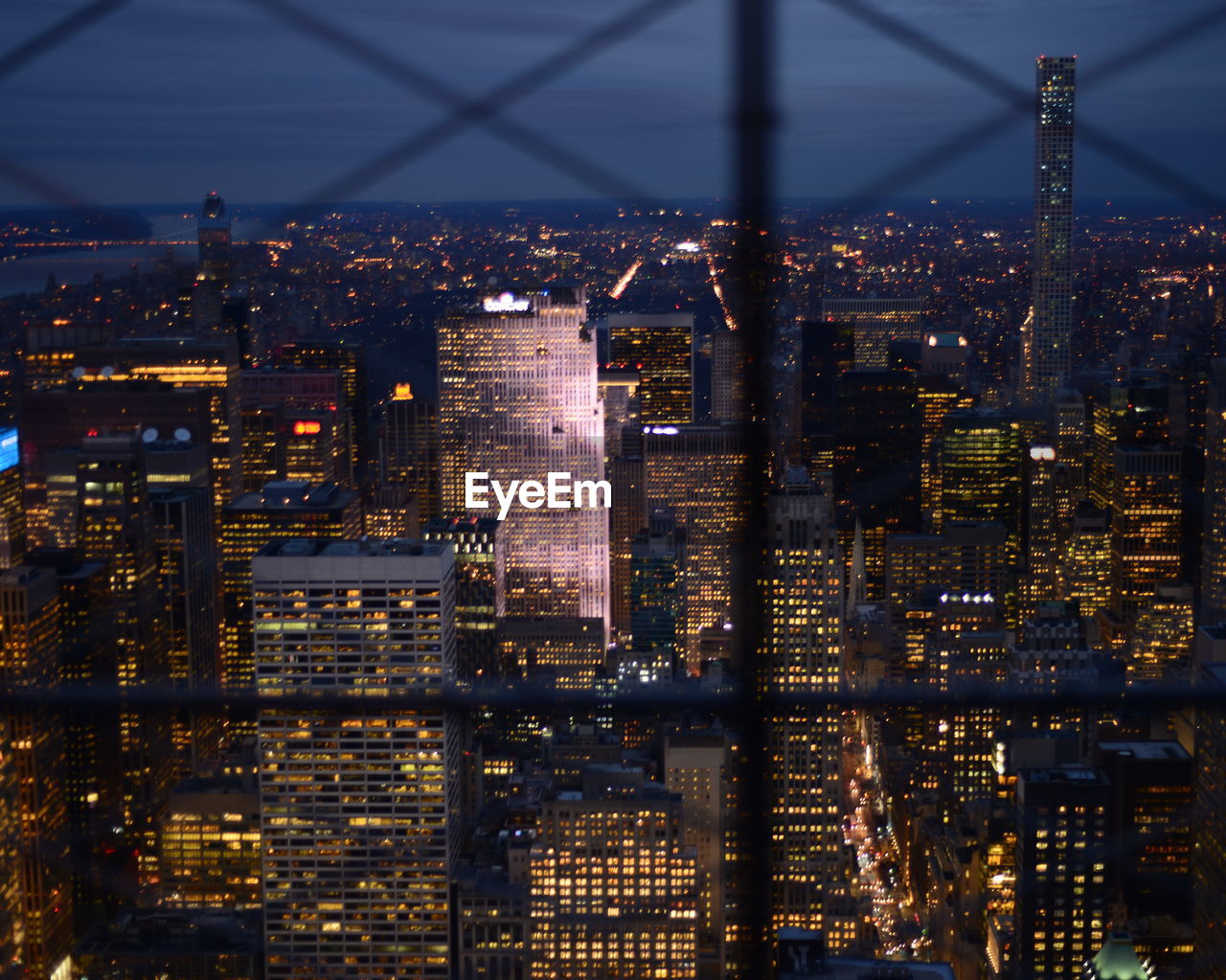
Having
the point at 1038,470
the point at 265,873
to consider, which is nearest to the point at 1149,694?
the point at 265,873

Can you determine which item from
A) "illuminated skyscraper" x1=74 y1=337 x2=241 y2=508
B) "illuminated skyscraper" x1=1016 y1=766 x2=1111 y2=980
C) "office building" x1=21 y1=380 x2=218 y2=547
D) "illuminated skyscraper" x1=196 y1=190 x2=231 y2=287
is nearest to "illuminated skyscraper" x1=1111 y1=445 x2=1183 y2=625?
"illuminated skyscraper" x1=1016 y1=766 x2=1111 y2=980

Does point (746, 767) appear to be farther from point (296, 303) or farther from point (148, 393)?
point (148, 393)

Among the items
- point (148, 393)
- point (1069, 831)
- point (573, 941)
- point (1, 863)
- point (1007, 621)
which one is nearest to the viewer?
point (1, 863)

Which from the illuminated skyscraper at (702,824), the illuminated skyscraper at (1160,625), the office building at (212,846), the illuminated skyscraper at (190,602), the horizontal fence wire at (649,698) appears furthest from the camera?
the office building at (212,846)

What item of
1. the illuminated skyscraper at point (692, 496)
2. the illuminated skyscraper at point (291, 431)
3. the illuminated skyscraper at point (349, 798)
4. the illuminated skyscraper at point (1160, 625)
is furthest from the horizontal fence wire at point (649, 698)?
the illuminated skyscraper at point (291, 431)

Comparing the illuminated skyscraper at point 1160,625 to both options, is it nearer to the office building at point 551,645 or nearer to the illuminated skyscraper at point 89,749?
the illuminated skyscraper at point 89,749
